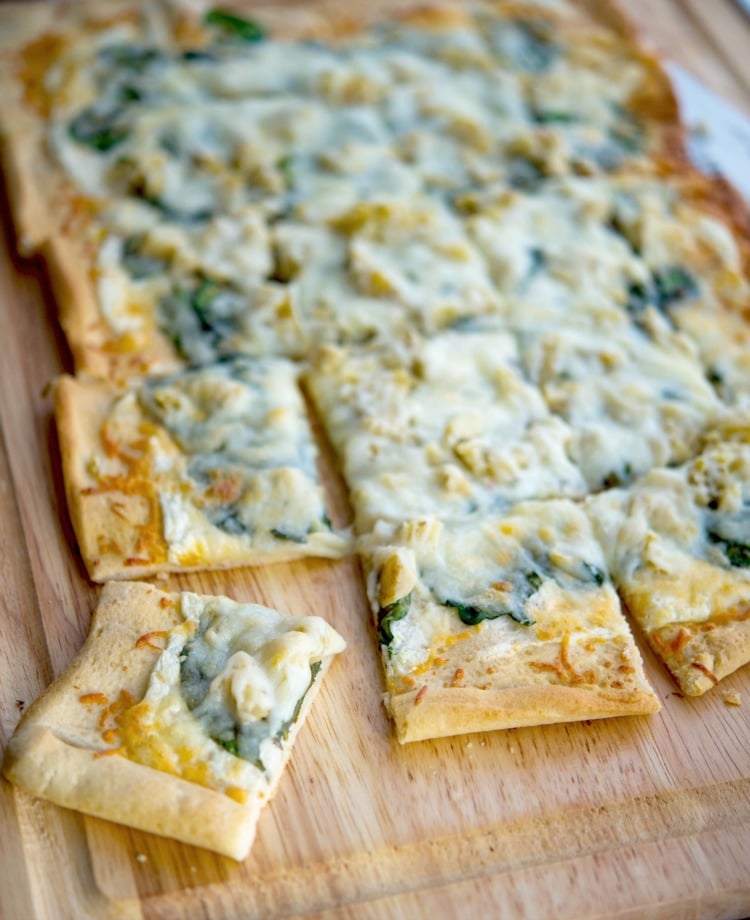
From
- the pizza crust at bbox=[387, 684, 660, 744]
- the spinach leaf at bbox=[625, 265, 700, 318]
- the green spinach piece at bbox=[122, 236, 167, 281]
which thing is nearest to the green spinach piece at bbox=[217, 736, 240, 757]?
the pizza crust at bbox=[387, 684, 660, 744]

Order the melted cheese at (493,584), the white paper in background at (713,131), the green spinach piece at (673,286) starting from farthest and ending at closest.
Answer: the white paper in background at (713,131)
the green spinach piece at (673,286)
the melted cheese at (493,584)

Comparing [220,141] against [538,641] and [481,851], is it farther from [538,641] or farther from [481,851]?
[481,851]

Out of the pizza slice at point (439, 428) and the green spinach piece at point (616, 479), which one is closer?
the pizza slice at point (439, 428)

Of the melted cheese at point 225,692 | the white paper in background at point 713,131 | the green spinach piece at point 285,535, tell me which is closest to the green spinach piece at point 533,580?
the melted cheese at point 225,692

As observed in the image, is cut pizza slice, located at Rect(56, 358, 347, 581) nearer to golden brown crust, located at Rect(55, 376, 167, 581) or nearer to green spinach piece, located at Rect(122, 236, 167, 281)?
golden brown crust, located at Rect(55, 376, 167, 581)

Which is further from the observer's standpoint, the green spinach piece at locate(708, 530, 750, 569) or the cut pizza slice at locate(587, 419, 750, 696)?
the green spinach piece at locate(708, 530, 750, 569)

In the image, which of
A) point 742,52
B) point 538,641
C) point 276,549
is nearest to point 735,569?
point 538,641

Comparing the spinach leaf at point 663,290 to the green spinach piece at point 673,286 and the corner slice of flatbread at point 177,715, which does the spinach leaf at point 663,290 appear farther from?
the corner slice of flatbread at point 177,715
